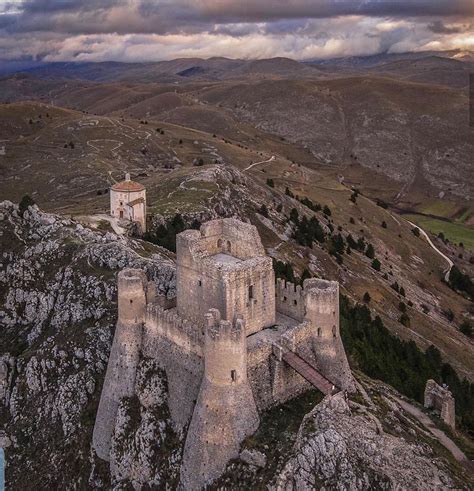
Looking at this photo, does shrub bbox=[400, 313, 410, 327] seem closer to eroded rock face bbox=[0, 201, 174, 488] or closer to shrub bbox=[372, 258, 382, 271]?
shrub bbox=[372, 258, 382, 271]

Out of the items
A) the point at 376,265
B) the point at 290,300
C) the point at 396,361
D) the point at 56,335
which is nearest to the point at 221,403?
the point at 290,300

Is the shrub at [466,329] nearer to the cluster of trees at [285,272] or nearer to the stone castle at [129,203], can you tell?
the cluster of trees at [285,272]

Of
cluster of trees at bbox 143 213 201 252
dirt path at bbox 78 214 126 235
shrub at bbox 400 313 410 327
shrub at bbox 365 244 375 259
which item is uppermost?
dirt path at bbox 78 214 126 235

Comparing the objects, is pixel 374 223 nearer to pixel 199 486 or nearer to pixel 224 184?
pixel 224 184

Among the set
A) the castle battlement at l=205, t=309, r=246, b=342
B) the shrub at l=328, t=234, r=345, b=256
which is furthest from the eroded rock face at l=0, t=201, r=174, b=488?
the shrub at l=328, t=234, r=345, b=256

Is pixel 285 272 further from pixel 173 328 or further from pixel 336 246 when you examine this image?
pixel 173 328

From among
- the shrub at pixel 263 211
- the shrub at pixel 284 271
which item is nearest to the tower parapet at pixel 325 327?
the shrub at pixel 284 271
